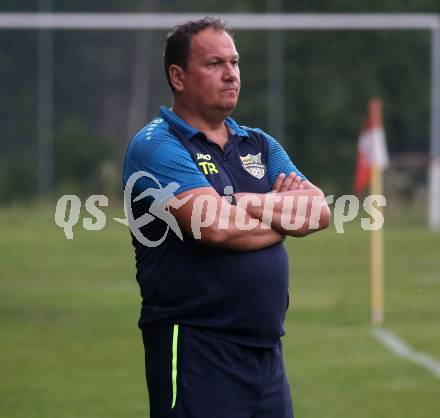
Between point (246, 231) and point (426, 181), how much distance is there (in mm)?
28314

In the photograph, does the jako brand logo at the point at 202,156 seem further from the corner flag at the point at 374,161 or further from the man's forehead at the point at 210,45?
the corner flag at the point at 374,161

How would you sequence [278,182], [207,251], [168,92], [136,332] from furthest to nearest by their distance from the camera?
[168,92] → [136,332] → [278,182] → [207,251]

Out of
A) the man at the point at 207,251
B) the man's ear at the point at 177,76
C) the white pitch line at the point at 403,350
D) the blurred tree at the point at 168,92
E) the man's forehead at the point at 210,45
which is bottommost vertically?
the white pitch line at the point at 403,350

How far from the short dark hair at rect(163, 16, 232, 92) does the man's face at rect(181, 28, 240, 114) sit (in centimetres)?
2

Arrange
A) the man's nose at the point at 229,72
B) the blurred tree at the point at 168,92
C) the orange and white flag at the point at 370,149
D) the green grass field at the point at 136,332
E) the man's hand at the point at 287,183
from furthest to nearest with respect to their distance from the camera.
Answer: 1. the blurred tree at the point at 168,92
2. the orange and white flag at the point at 370,149
3. the green grass field at the point at 136,332
4. the man's hand at the point at 287,183
5. the man's nose at the point at 229,72

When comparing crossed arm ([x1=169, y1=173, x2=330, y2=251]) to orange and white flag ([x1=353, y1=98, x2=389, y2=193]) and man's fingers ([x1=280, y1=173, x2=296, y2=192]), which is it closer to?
man's fingers ([x1=280, y1=173, x2=296, y2=192])

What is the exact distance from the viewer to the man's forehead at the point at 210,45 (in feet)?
16.4

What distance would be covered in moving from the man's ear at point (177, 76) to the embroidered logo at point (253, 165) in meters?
0.34

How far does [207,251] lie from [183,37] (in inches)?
31.0

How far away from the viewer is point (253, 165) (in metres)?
5.06

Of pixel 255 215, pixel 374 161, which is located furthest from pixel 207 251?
pixel 374 161

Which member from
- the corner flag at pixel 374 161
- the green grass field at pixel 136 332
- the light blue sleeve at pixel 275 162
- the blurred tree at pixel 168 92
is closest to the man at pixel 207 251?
the light blue sleeve at pixel 275 162

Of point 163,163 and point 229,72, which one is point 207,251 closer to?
point 163,163

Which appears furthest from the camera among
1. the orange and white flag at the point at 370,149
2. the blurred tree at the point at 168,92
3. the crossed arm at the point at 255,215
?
the blurred tree at the point at 168,92
